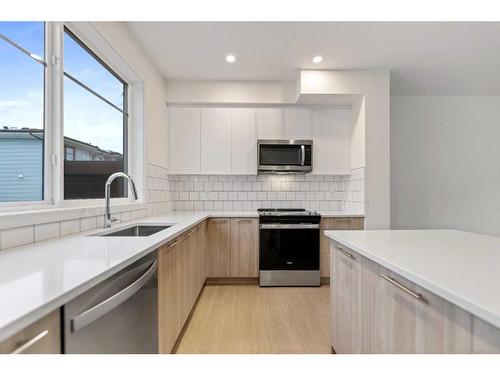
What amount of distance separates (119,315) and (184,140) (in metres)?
2.79

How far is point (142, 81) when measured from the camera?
277 cm

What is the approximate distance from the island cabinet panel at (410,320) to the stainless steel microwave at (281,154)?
2.31m

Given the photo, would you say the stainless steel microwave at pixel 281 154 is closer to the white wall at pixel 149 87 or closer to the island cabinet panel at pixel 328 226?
the island cabinet panel at pixel 328 226

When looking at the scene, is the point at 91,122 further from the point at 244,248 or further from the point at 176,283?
the point at 244,248

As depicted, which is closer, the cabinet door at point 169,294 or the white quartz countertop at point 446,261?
the white quartz countertop at point 446,261

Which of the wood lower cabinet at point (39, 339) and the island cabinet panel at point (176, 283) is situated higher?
the wood lower cabinet at point (39, 339)

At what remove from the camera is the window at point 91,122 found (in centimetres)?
188

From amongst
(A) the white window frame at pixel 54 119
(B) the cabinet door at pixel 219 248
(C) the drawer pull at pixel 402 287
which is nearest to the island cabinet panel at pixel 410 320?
(C) the drawer pull at pixel 402 287

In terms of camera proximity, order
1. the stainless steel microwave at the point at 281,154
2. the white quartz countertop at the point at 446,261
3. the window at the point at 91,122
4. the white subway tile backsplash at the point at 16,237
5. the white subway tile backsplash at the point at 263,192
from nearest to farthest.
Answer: the white quartz countertop at the point at 446,261
the white subway tile backsplash at the point at 16,237
the window at the point at 91,122
the stainless steel microwave at the point at 281,154
the white subway tile backsplash at the point at 263,192

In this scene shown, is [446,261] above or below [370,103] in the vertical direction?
below

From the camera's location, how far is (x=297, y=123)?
358cm

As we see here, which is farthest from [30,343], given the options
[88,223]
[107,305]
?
[88,223]
